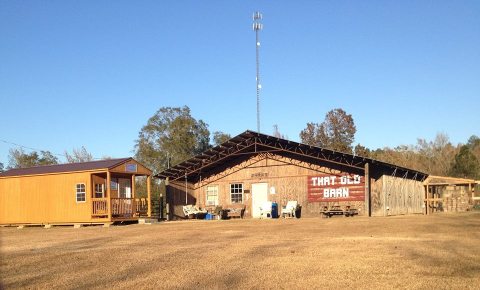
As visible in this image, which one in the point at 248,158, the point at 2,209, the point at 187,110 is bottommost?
the point at 2,209

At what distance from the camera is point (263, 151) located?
2927 centimetres

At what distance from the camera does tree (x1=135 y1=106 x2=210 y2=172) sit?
51594mm

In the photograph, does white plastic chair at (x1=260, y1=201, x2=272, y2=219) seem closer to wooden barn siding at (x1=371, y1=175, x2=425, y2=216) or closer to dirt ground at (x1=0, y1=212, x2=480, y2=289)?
wooden barn siding at (x1=371, y1=175, x2=425, y2=216)

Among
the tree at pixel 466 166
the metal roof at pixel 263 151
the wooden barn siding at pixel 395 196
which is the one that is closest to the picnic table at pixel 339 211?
the wooden barn siding at pixel 395 196

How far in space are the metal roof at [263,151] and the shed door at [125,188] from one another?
3018mm

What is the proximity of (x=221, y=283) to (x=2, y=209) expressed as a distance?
76.8 ft

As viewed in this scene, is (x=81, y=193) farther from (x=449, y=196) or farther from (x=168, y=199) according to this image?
(x=449, y=196)

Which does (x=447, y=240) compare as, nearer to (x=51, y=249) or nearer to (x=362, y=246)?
(x=362, y=246)

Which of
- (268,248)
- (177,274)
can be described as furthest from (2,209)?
(177,274)

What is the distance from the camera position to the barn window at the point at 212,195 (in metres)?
31.1

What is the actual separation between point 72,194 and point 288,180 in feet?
38.2

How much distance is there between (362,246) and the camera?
444 inches

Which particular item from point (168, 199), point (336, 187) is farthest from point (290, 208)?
point (168, 199)

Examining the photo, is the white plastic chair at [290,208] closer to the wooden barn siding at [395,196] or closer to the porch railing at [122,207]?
the wooden barn siding at [395,196]
